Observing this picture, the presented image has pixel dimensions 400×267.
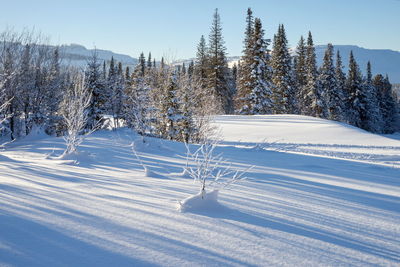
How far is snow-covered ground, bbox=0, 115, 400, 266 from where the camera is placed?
2.22 m

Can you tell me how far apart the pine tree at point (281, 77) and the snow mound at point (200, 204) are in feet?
95.6

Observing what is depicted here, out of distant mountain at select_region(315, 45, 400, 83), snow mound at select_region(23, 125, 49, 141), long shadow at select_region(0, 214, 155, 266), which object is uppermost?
distant mountain at select_region(315, 45, 400, 83)

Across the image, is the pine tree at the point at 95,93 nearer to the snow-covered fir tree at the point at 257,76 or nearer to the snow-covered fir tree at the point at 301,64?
the snow-covered fir tree at the point at 257,76

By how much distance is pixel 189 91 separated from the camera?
56.9 feet

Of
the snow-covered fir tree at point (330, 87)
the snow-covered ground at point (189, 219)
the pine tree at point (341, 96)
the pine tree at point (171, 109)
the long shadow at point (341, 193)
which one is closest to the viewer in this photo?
the snow-covered ground at point (189, 219)

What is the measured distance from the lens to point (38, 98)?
17.6 m

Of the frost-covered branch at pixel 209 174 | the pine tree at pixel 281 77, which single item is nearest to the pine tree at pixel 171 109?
the frost-covered branch at pixel 209 174

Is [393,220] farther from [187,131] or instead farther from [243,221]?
[187,131]

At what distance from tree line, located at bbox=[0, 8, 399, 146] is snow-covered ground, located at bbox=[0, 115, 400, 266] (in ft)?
11.3

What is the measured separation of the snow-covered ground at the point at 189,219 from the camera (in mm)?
2225

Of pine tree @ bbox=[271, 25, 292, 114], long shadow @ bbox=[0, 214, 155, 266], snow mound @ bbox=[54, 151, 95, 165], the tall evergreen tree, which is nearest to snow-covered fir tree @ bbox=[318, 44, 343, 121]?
pine tree @ bbox=[271, 25, 292, 114]

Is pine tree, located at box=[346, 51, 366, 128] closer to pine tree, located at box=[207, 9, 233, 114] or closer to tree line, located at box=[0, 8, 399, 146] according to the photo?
tree line, located at box=[0, 8, 399, 146]

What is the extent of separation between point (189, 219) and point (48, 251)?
1.31 m

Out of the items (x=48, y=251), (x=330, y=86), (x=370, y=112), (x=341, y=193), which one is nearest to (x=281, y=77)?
(x=330, y=86)
